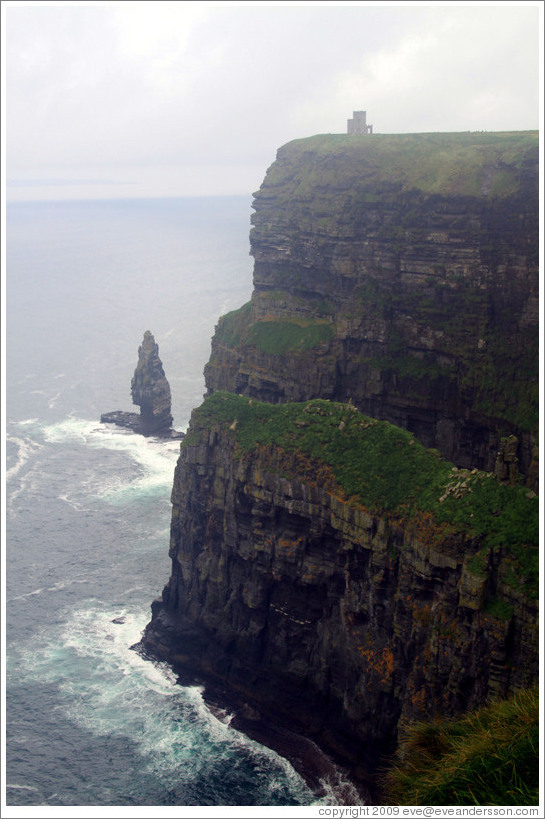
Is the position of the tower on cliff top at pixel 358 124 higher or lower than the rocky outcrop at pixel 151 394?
higher

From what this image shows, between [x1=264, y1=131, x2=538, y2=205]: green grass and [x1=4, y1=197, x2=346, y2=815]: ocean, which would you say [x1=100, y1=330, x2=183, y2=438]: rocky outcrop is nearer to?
[x1=4, y1=197, x2=346, y2=815]: ocean

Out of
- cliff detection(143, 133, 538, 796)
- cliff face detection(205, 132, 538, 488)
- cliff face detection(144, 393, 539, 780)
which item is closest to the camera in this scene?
cliff face detection(144, 393, 539, 780)

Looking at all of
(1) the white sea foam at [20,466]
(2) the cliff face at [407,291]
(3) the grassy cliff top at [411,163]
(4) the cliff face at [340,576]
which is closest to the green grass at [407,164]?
(3) the grassy cliff top at [411,163]

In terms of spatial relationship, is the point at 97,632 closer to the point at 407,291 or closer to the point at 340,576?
the point at 340,576

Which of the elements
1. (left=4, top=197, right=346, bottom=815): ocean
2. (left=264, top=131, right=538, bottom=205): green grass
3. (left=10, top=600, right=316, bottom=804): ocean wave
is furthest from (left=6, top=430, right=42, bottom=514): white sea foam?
→ (left=264, top=131, right=538, bottom=205): green grass

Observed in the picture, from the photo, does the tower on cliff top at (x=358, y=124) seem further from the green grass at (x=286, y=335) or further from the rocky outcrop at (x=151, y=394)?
the rocky outcrop at (x=151, y=394)

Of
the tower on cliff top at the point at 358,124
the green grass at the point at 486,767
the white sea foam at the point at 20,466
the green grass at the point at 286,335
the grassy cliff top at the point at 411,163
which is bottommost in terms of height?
the white sea foam at the point at 20,466

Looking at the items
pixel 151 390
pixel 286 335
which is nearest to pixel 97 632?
pixel 286 335
